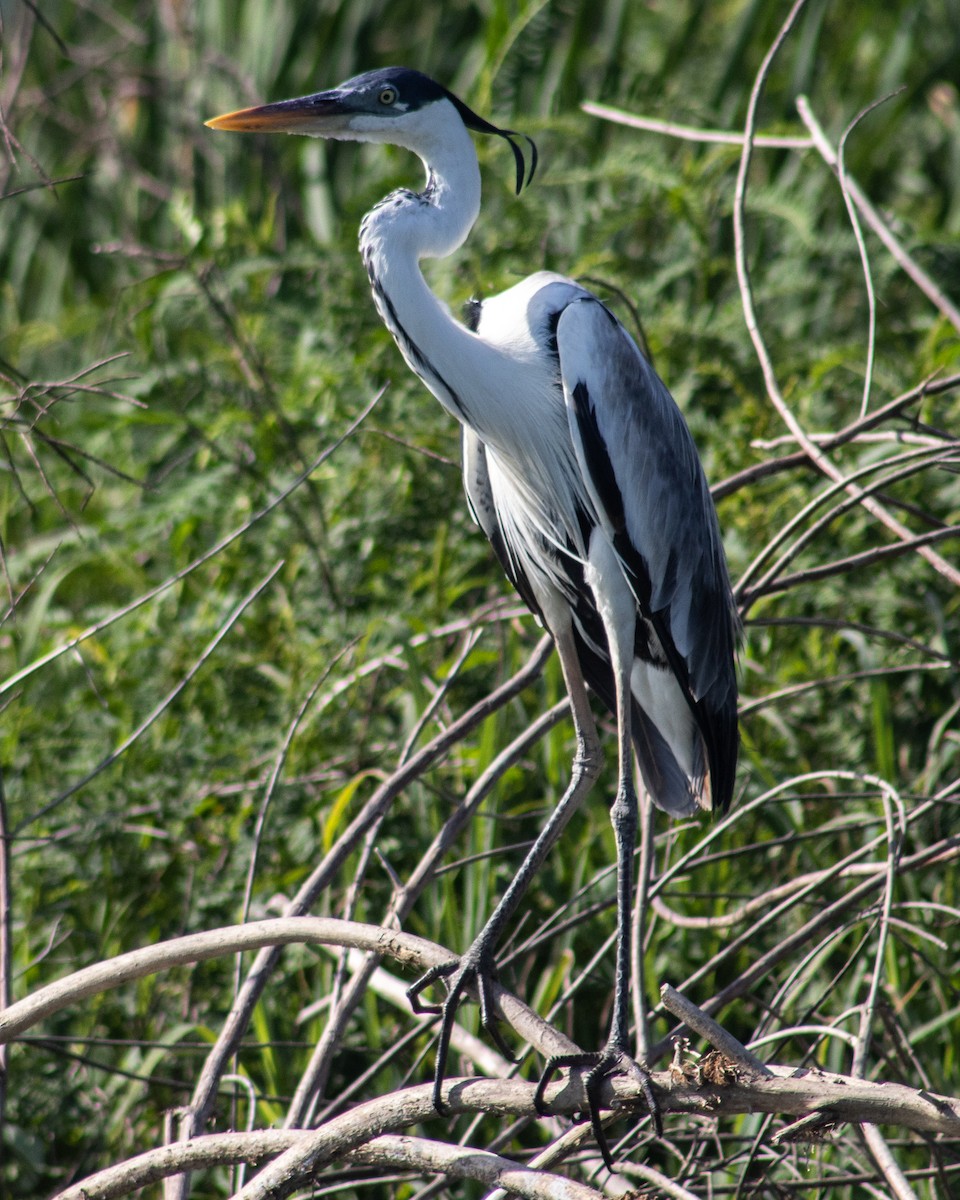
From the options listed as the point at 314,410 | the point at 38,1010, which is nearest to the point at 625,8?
the point at 314,410

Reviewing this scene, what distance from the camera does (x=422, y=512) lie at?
12.7 ft

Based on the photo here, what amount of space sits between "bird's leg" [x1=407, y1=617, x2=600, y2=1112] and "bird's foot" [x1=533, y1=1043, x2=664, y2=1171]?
0.63ft

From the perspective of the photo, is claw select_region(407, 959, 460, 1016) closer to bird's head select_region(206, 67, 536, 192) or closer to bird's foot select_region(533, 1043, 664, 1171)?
bird's foot select_region(533, 1043, 664, 1171)

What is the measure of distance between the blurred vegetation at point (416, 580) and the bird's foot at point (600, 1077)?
303mm

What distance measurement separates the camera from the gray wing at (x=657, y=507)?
261cm

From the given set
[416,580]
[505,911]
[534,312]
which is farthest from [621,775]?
[416,580]

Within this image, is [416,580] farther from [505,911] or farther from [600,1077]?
[600,1077]

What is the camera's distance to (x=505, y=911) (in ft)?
8.05

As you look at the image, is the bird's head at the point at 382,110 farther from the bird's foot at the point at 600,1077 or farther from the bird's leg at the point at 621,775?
the bird's foot at the point at 600,1077

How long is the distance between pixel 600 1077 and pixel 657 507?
124 cm

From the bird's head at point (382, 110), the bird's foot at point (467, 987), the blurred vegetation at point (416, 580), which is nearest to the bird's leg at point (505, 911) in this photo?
the bird's foot at point (467, 987)

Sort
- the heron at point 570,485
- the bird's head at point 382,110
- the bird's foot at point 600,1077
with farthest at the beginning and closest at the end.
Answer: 1. the bird's head at point 382,110
2. the heron at point 570,485
3. the bird's foot at point 600,1077

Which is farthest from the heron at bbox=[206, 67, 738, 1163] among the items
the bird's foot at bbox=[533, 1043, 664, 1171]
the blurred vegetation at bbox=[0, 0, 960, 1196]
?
the blurred vegetation at bbox=[0, 0, 960, 1196]

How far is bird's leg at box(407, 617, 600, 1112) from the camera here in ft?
7.61
